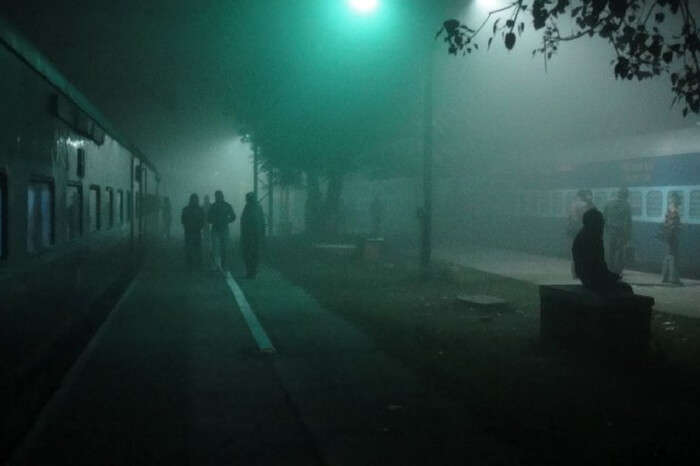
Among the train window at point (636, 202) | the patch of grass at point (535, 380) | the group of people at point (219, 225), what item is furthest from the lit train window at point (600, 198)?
the group of people at point (219, 225)

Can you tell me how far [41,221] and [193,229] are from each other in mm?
13031

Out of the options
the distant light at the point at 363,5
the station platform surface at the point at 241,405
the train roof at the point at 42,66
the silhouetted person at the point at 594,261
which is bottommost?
the station platform surface at the point at 241,405

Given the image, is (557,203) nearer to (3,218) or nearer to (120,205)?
(120,205)

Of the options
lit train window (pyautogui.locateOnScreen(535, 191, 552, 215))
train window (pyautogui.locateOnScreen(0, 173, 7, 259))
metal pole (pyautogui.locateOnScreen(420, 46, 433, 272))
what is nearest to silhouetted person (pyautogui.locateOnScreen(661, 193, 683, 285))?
metal pole (pyautogui.locateOnScreen(420, 46, 433, 272))

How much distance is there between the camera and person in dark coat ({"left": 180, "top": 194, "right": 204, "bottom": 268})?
1917 centimetres

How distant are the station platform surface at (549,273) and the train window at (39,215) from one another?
9.16 meters

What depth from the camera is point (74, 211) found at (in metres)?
7.89

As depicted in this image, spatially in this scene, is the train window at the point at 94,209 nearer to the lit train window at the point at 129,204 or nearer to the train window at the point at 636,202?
the lit train window at the point at 129,204

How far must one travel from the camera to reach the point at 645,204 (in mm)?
20562

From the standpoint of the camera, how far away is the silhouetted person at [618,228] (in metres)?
16.2

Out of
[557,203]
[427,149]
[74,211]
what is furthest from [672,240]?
[74,211]

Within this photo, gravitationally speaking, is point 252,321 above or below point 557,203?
below

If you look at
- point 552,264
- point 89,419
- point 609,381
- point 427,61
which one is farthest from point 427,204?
point 89,419

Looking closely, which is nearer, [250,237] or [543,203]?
[250,237]
